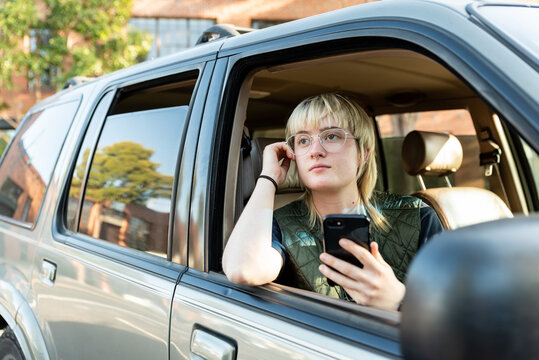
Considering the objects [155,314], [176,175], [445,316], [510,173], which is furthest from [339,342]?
[510,173]

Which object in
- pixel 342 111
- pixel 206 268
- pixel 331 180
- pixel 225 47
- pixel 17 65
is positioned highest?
pixel 17 65

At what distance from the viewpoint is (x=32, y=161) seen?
2695mm

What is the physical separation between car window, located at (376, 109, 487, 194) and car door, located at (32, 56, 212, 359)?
5.26 feet

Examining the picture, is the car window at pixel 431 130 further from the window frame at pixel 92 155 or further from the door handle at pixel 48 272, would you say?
the door handle at pixel 48 272

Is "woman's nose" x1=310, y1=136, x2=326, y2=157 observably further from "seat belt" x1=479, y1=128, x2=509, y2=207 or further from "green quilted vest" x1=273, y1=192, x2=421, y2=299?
"seat belt" x1=479, y1=128, x2=509, y2=207

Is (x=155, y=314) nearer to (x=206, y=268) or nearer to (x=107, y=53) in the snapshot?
(x=206, y=268)

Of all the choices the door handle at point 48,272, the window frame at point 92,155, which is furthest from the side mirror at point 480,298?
the door handle at point 48,272

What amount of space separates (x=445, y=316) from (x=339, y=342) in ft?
1.70

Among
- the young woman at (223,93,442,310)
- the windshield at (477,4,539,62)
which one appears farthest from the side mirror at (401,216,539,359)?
the young woman at (223,93,442,310)

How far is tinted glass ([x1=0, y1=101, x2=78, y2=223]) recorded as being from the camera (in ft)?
8.20

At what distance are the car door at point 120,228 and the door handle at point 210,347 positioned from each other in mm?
142

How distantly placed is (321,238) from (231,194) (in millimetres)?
377

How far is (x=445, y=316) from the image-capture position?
65 cm

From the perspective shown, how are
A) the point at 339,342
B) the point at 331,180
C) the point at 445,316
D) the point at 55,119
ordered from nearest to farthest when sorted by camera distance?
the point at 445,316 < the point at 339,342 < the point at 331,180 < the point at 55,119
